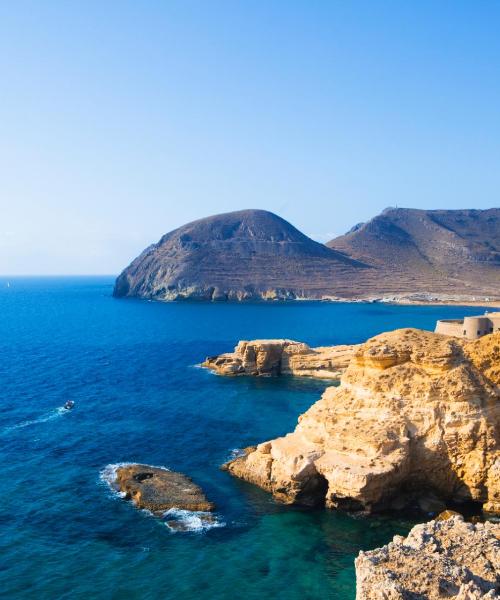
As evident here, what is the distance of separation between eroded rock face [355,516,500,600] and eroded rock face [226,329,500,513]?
10.0 m

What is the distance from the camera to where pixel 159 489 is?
116ft

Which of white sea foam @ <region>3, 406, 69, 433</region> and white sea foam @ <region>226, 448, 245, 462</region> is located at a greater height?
white sea foam @ <region>3, 406, 69, 433</region>

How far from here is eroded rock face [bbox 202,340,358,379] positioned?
237 feet

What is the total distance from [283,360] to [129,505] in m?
42.7

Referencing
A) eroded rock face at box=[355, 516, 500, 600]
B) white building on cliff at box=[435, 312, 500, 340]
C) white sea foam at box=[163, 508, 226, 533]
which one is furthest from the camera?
white building on cliff at box=[435, 312, 500, 340]

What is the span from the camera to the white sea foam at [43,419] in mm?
48125

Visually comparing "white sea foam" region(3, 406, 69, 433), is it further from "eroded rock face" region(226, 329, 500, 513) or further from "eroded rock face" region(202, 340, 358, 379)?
"eroded rock face" region(202, 340, 358, 379)

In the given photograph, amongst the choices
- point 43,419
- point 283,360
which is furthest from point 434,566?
point 283,360

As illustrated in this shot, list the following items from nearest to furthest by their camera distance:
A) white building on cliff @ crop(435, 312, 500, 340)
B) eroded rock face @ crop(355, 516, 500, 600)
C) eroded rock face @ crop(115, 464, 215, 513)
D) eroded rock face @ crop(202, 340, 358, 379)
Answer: eroded rock face @ crop(355, 516, 500, 600) < eroded rock face @ crop(115, 464, 215, 513) < white building on cliff @ crop(435, 312, 500, 340) < eroded rock face @ crop(202, 340, 358, 379)

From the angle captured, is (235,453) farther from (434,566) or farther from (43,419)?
(434,566)

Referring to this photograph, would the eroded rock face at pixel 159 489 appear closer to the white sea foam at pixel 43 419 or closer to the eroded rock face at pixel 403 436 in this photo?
the eroded rock face at pixel 403 436

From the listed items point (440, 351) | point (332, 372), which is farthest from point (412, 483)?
point (332, 372)

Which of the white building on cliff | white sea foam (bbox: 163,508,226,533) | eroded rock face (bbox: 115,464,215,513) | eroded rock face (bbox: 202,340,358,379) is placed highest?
the white building on cliff

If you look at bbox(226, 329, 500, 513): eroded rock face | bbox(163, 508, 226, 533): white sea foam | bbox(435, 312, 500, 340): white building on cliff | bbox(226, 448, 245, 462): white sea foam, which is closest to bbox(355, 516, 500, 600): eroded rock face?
bbox(226, 329, 500, 513): eroded rock face
